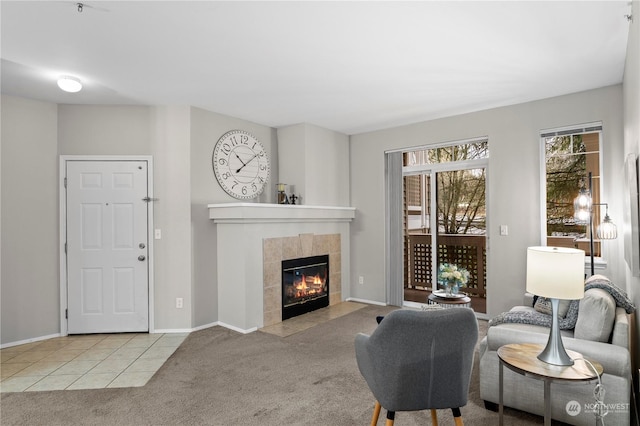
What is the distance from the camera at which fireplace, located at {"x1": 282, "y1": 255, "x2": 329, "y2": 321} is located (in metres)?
4.71

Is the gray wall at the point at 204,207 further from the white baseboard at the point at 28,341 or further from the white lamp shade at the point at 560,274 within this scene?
the white lamp shade at the point at 560,274

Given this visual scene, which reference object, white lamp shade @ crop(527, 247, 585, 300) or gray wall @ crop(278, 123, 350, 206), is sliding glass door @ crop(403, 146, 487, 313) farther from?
white lamp shade @ crop(527, 247, 585, 300)

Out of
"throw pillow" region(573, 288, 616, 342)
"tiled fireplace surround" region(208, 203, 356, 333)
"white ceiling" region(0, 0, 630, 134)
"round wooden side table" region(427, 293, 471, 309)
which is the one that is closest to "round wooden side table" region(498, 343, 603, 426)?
"throw pillow" region(573, 288, 616, 342)

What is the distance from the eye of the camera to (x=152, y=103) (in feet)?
13.7

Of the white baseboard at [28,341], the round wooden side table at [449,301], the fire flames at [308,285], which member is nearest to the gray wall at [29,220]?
the white baseboard at [28,341]

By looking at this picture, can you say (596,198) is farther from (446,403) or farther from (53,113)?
(53,113)

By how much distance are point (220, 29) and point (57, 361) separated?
3.25 meters

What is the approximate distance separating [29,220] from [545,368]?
474 cm

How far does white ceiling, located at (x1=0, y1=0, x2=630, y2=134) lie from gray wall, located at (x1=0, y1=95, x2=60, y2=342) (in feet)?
1.08

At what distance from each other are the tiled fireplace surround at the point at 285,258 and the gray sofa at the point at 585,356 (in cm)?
260

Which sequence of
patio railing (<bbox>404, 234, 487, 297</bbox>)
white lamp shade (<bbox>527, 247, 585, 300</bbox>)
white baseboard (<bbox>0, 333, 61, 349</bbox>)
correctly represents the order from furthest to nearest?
patio railing (<bbox>404, 234, 487, 297</bbox>), white baseboard (<bbox>0, 333, 61, 349</bbox>), white lamp shade (<bbox>527, 247, 585, 300</bbox>)

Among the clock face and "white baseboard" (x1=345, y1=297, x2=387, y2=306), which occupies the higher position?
the clock face

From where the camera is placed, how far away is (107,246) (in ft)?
13.7

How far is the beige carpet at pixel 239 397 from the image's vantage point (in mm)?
2369
